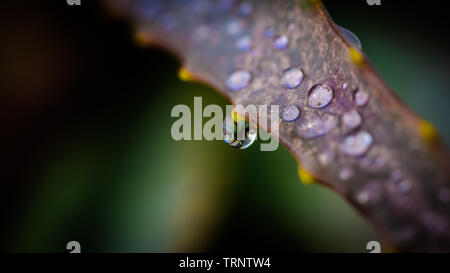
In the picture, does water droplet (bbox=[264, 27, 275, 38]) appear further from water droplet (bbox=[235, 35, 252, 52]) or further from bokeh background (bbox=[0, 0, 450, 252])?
bokeh background (bbox=[0, 0, 450, 252])

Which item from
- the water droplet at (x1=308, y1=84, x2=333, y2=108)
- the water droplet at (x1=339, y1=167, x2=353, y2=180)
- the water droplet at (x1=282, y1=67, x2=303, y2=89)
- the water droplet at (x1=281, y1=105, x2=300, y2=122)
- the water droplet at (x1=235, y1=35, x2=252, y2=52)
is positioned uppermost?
the water droplet at (x1=235, y1=35, x2=252, y2=52)

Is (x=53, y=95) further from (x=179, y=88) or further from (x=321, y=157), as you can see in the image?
(x=321, y=157)

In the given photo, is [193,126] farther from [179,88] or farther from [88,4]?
[88,4]

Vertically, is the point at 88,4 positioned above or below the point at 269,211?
above

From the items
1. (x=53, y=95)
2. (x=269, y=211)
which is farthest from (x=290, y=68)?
(x=53, y=95)

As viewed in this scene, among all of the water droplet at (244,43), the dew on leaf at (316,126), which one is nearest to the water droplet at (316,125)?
the dew on leaf at (316,126)

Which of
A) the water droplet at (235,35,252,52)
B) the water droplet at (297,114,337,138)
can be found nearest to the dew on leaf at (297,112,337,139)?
the water droplet at (297,114,337,138)

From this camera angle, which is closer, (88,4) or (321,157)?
(321,157)
